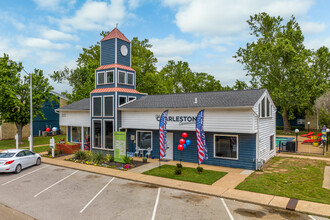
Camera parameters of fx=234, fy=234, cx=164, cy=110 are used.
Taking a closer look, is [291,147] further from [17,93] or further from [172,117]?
[17,93]

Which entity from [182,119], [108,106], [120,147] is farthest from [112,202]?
[108,106]

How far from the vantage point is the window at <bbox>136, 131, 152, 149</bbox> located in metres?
20.1

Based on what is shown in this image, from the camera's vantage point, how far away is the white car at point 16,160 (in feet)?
49.1

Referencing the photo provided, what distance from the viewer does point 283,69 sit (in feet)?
131

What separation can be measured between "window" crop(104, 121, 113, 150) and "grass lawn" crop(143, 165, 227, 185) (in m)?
6.53

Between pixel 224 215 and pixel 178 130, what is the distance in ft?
31.5

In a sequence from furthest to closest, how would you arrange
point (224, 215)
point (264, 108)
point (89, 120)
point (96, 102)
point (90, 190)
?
point (89, 120), point (96, 102), point (264, 108), point (90, 190), point (224, 215)

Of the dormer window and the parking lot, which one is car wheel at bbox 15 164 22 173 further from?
the dormer window

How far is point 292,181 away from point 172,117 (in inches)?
354

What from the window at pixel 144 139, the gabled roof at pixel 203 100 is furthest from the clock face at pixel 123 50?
the window at pixel 144 139

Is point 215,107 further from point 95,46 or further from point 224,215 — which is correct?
point 95,46

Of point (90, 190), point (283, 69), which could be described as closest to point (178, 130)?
point (90, 190)

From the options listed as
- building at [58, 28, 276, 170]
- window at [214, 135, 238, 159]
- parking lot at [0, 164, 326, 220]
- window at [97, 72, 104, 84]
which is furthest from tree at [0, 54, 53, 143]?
window at [214, 135, 238, 159]

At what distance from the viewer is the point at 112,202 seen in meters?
10.3
